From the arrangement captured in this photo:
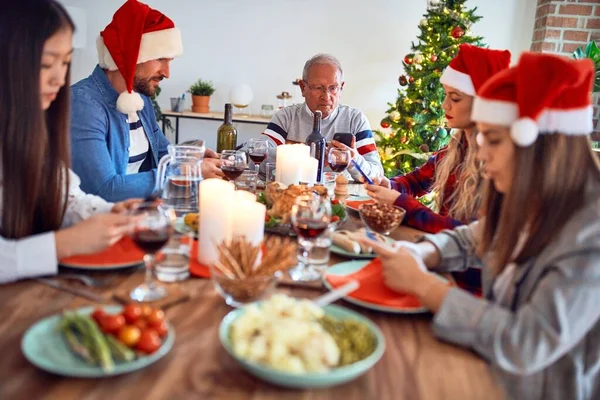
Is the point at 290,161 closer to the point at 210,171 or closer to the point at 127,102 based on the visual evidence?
the point at 210,171

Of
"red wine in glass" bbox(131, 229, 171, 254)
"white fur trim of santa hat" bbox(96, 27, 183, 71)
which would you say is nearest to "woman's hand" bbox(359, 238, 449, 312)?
"red wine in glass" bbox(131, 229, 171, 254)

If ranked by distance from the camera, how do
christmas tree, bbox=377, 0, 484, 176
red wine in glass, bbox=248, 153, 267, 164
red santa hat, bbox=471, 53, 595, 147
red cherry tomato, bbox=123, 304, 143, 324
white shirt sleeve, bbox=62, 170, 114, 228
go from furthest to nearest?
christmas tree, bbox=377, 0, 484, 176
red wine in glass, bbox=248, 153, 267, 164
white shirt sleeve, bbox=62, 170, 114, 228
red santa hat, bbox=471, 53, 595, 147
red cherry tomato, bbox=123, 304, 143, 324

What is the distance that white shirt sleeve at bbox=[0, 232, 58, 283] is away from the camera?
1061 millimetres

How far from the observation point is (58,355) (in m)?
0.81

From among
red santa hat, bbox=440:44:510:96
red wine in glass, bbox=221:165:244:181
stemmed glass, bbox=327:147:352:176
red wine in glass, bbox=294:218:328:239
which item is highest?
red santa hat, bbox=440:44:510:96

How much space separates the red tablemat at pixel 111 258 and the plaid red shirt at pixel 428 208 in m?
0.93

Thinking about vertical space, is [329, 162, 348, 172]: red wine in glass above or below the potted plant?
below

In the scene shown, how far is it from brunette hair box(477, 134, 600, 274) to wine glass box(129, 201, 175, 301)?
2.33 ft

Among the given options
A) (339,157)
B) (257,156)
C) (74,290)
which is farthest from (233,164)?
(74,290)

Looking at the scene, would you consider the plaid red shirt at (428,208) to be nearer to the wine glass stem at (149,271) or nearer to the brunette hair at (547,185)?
the brunette hair at (547,185)

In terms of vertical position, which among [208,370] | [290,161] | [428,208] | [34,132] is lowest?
[208,370]

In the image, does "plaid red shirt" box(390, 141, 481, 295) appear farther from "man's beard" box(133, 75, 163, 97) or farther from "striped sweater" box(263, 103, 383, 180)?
"man's beard" box(133, 75, 163, 97)

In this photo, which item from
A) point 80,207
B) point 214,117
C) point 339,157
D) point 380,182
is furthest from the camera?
point 214,117

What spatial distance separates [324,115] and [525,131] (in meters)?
2.37
